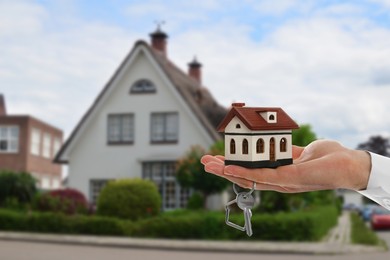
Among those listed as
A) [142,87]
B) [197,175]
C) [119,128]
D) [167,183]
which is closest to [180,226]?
[197,175]

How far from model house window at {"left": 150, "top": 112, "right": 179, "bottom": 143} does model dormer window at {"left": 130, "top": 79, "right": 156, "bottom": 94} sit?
1294 millimetres

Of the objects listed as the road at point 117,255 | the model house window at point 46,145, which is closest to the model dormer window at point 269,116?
the road at point 117,255

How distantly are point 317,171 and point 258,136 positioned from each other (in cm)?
52

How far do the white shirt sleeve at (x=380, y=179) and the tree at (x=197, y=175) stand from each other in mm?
21353

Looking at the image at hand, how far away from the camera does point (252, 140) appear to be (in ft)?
9.19

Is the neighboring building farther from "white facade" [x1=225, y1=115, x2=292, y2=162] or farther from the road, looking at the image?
"white facade" [x1=225, y1=115, x2=292, y2=162]

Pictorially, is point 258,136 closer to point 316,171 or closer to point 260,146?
point 260,146

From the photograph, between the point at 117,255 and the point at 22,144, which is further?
the point at 22,144

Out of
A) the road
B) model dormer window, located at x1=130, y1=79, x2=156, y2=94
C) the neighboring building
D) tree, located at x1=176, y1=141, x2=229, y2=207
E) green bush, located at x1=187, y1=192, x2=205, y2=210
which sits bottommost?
the road

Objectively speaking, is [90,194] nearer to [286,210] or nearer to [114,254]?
[286,210]

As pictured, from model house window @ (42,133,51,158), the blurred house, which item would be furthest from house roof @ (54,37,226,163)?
model house window @ (42,133,51,158)


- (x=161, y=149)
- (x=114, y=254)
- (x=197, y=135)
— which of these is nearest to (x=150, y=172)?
(x=161, y=149)

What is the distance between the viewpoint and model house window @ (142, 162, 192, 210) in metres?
28.0

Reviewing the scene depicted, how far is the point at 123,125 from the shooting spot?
29562 mm
